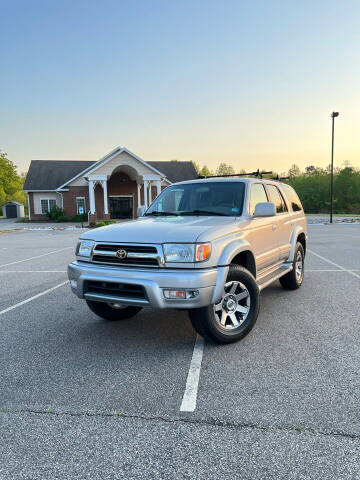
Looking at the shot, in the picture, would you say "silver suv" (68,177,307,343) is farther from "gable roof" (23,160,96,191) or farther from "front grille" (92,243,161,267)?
"gable roof" (23,160,96,191)

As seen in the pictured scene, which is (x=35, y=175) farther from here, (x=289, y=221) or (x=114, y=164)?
(x=289, y=221)

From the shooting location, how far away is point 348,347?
3.99 m

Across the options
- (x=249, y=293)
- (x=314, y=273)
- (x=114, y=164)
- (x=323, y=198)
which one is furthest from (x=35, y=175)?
(x=323, y=198)

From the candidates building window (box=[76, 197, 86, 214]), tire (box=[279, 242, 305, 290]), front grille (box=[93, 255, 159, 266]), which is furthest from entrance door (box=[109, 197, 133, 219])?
front grille (box=[93, 255, 159, 266])

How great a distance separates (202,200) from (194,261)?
1.74 m

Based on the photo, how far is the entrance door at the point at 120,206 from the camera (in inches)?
1459

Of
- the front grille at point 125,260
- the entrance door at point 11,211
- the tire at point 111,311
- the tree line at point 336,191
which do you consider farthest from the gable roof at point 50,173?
the tree line at point 336,191

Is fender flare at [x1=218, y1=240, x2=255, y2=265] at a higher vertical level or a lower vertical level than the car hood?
lower

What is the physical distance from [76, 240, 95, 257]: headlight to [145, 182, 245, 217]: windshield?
4.38 feet

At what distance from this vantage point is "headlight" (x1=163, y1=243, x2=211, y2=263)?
3641 millimetres

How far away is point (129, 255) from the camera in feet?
12.6

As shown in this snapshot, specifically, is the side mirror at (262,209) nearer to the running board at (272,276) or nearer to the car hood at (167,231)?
the car hood at (167,231)

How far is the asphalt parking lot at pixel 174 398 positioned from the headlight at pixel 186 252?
1050mm

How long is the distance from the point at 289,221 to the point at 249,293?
8.30ft
